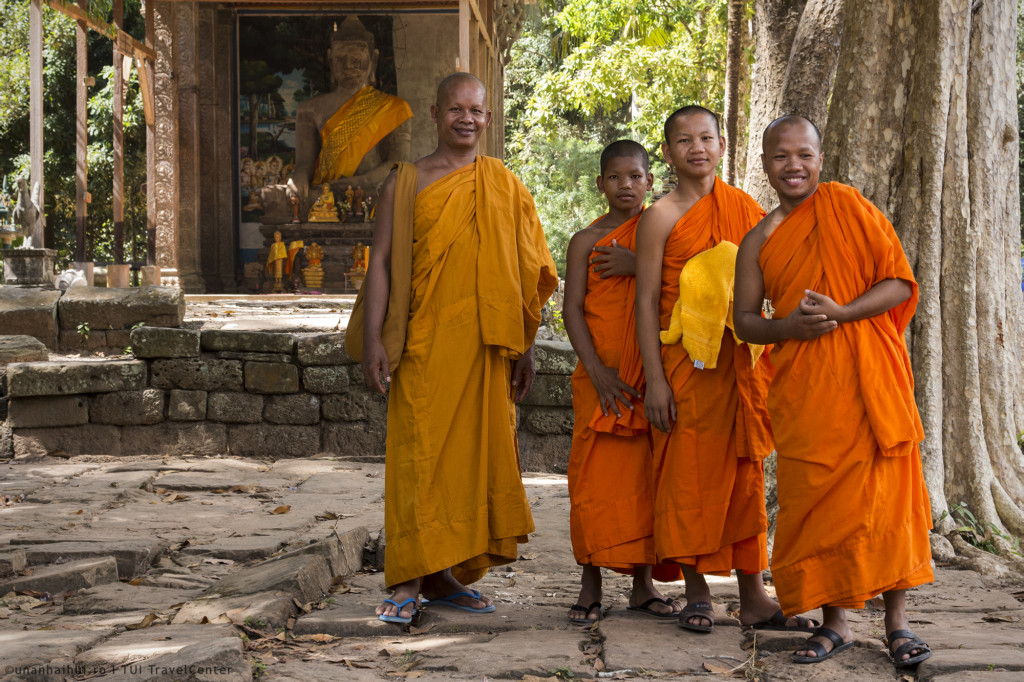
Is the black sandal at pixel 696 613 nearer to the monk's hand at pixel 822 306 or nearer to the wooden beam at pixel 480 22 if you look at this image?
the monk's hand at pixel 822 306

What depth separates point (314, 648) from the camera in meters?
3.37

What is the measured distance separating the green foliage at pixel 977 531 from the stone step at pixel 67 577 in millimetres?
3654

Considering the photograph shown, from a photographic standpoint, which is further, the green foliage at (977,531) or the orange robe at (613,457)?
the green foliage at (977,531)

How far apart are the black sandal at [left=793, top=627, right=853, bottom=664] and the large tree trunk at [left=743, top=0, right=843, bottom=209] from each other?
3911 mm

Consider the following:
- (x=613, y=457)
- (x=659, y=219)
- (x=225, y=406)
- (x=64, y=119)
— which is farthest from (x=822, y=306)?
(x=64, y=119)

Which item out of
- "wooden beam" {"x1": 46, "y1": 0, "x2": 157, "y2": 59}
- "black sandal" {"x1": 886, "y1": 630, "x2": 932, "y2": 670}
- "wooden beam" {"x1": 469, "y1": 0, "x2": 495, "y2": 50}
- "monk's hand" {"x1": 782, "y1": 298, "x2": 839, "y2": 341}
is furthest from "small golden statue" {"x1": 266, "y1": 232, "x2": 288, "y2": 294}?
"black sandal" {"x1": 886, "y1": 630, "x2": 932, "y2": 670}

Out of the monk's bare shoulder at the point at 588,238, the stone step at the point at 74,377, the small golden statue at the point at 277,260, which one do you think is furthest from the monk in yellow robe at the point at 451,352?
the small golden statue at the point at 277,260

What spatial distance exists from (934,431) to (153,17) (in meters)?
12.4

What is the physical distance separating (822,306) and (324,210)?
490 inches

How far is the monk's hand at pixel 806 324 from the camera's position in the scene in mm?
3164

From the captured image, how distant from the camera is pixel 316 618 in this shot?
3584 millimetres

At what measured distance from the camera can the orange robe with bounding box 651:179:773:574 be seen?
Answer: 136 inches

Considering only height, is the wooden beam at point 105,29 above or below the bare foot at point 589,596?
above

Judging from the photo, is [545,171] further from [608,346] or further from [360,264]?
[608,346]
